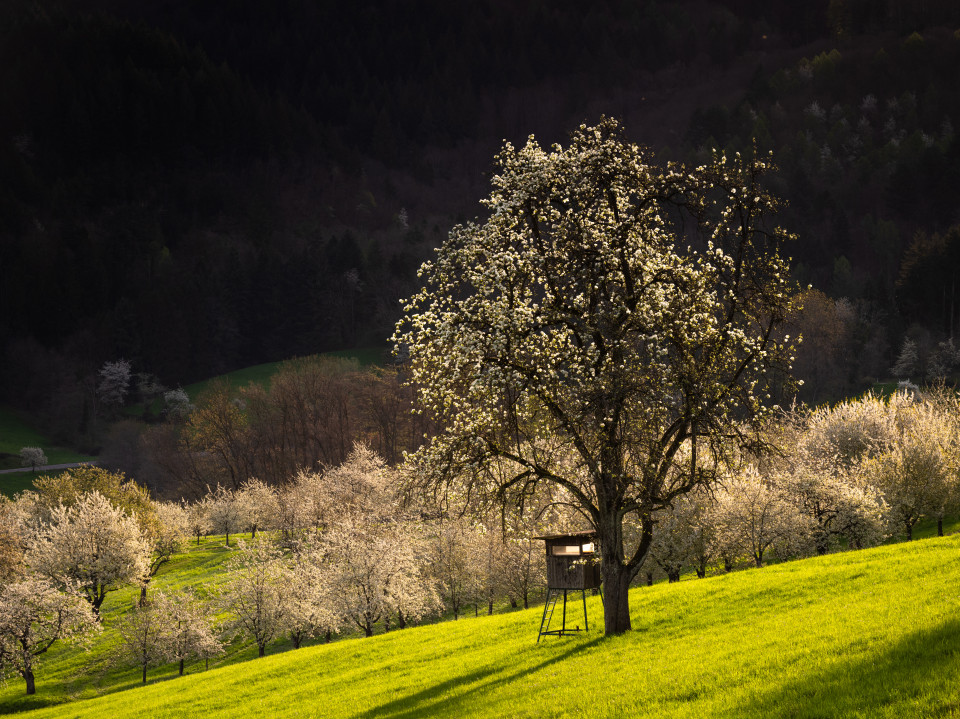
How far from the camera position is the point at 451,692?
800 inches

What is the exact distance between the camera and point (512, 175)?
70.9ft

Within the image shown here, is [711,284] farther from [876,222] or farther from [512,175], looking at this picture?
[876,222]

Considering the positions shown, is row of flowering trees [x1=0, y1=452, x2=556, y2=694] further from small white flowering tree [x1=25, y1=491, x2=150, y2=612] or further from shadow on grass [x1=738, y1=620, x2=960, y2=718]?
shadow on grass [x1=738, y1=620, x2=960, y2=718]

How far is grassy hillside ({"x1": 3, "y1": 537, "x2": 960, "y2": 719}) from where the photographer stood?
13.1 m

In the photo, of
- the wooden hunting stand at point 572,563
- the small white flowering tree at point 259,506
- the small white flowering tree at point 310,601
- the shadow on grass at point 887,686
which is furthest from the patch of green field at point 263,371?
the shadow on grass at point 887,686

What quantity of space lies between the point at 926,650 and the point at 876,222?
598 ft

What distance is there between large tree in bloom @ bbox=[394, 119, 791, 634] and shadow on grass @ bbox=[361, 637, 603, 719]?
2719 mm

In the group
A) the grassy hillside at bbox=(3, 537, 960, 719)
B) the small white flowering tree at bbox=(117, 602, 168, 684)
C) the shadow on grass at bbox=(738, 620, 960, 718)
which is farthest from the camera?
the small white flowering tree at bbox=(117, 602, 168, 684)

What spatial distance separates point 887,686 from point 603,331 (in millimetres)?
10754

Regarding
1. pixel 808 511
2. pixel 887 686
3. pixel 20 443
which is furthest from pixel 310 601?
pixel 20 443

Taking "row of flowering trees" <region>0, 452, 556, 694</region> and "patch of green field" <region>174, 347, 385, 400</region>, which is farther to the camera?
"patch of green field" <region>174, 347, 385, 400</region>

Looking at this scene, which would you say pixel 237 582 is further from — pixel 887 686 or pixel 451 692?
pixel 887 686

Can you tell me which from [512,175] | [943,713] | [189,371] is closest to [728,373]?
[512,175]

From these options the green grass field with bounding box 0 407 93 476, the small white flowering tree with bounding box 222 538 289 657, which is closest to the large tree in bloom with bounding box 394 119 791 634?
the small white flowering tree with bounding box 222 538 289 657
